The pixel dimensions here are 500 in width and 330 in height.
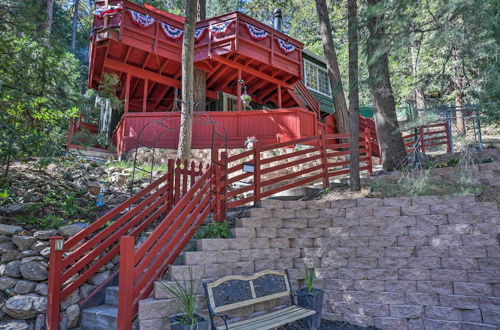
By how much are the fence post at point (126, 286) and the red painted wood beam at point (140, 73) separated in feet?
34.8

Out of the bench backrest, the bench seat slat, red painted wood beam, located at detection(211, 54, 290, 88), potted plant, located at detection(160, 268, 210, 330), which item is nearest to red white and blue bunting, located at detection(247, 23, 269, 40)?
red painted wood beam, located at detection(211, 54, 290, 88)

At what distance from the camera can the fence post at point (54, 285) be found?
4.20 m

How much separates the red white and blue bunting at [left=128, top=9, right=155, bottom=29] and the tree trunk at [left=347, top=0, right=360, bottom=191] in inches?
298

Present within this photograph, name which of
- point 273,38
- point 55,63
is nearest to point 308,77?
point 273,38

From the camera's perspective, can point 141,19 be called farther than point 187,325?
Yes

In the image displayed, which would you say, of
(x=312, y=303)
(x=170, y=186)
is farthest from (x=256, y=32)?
(x=312, y=303)

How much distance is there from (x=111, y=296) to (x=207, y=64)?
33.7ft

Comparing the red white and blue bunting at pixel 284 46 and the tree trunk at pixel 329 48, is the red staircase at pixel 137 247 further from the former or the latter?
the red white and blue bunting at pixel 284 46

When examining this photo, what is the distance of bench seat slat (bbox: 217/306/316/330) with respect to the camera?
3.77 m

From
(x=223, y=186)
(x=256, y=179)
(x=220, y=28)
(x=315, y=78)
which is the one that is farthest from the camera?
(x=315, y=78)

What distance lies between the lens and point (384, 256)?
504 centimetres

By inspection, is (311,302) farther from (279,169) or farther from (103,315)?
(279,169)

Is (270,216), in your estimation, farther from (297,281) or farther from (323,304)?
(323,304)

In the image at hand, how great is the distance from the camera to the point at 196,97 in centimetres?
1283
